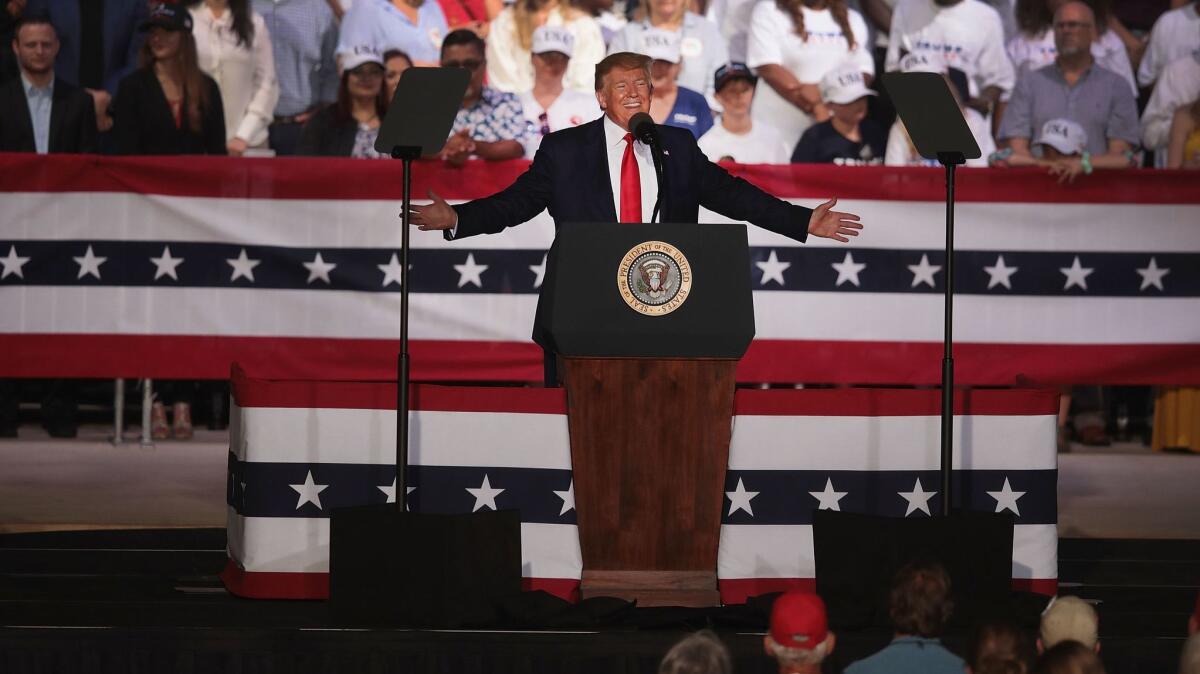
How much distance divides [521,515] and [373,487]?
1.61 ft

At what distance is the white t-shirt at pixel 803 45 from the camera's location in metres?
9.66

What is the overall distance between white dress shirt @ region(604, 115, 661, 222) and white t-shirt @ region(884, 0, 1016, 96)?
435 cm

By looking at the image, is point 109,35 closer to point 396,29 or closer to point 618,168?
point 396,29

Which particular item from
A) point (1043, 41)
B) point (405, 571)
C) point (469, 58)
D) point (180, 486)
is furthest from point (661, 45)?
point (405, 571)

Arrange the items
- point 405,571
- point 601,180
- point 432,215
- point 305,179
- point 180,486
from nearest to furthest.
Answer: point 405,571, point 432,215, point 601,180, point 180,486, point 305,179

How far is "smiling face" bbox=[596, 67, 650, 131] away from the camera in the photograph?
551 centimetres

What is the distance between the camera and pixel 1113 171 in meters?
8.47

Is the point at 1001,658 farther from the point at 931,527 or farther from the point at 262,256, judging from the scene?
the point at 262,256

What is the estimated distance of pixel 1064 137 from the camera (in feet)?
29.0

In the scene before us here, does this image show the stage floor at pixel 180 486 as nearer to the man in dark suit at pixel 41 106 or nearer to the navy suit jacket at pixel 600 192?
the man in dark suit at pixel 41 106

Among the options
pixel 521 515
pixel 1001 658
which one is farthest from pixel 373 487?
pixel 1001 658

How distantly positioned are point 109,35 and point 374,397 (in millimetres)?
5134

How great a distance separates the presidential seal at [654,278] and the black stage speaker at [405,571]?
0.77 metres

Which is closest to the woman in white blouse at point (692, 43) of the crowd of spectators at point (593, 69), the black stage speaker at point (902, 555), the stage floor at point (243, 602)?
the crowd of spectators at point (593, 69)
